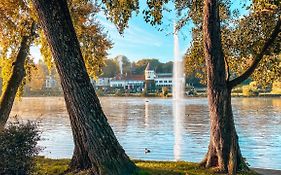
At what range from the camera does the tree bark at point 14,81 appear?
16438 mm

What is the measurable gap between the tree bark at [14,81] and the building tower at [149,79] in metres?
151

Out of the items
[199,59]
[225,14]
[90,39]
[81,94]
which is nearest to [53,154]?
[90,39]

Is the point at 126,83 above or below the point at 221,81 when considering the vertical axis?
above

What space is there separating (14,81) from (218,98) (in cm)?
907

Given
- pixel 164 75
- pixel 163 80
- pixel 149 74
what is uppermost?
pixel 149 74

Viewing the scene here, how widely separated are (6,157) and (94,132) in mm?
2035

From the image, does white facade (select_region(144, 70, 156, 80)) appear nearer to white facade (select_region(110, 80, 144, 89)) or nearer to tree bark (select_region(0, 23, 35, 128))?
white facade (select_region(110, 80, 144, 89))

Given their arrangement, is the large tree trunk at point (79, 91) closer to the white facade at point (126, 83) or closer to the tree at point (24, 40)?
the tree at point (24, 40)

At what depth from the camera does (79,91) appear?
31.4 ft

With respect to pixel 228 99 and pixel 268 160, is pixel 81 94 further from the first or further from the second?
pixel 268 160

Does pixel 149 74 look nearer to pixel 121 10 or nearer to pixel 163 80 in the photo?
pixel 163 80

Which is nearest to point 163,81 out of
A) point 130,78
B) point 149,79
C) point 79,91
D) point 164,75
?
point 164,75

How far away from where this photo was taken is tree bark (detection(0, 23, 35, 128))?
1644cm

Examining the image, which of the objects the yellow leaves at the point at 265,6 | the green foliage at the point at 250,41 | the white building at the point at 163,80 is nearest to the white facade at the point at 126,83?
the white building at the point at 163,80
